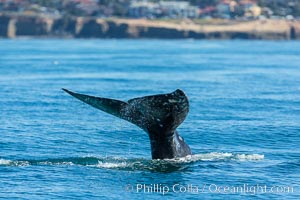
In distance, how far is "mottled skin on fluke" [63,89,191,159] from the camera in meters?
22.7

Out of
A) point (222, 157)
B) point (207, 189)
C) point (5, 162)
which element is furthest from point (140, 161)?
point (5, 162)

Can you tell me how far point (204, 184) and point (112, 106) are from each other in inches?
132

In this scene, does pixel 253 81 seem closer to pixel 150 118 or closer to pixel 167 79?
pixel 167 79

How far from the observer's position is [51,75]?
7438 centimetres

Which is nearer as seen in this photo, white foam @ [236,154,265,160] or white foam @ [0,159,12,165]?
white foam @ [0,159,12,165]

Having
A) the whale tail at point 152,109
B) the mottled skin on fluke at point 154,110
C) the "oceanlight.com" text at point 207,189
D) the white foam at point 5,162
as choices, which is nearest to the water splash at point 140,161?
the white foam at point 5,162

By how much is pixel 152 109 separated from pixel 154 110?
6cm

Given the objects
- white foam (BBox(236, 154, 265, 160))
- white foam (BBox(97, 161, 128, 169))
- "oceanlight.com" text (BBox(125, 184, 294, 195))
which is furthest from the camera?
white foam (BBox(236, 154, 265, 160))

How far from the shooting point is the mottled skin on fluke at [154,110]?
22.7 metres

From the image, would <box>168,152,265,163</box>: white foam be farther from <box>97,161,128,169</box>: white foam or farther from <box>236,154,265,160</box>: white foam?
<box>97,161,128,169</box>: white foam

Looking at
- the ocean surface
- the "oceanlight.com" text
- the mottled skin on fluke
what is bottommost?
the ocean surface

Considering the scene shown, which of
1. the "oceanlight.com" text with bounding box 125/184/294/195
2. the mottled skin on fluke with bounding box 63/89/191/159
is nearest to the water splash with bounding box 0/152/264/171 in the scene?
the mottled skin on fluke with bounding box 63/89/191/159

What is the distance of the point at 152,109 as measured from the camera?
75.8 feet

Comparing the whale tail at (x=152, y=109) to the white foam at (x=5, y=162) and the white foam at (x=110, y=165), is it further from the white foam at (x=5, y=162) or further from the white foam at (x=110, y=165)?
the white foam at (x=5, y=162)
